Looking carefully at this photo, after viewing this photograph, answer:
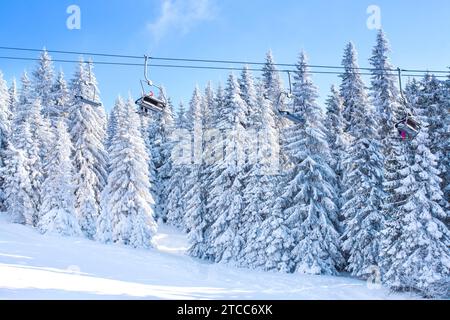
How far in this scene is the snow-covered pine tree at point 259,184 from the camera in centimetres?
2752

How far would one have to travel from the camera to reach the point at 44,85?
164ft

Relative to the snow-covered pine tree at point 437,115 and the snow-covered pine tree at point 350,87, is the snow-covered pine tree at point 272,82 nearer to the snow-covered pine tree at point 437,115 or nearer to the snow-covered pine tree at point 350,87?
the snow-covered pine tree at point 350,87

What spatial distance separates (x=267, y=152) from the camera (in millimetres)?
29562

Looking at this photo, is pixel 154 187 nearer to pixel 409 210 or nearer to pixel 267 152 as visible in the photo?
pixel 267 152

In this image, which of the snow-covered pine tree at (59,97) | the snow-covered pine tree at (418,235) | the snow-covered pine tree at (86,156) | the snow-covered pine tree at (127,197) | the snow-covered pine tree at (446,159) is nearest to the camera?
the snow-covered pine tree at (418,235)

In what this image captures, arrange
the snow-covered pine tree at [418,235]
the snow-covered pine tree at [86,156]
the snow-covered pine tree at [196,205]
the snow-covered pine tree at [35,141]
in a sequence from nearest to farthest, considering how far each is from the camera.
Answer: the snow-covered pine tree at [418,235], the snow-covered pine tree at [196,205], the snow-covered pine tree at [86,156], the snow-covered pine tree at [35,141]

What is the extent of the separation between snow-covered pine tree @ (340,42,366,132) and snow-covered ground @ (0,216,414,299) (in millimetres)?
13949

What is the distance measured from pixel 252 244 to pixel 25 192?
23991 mm

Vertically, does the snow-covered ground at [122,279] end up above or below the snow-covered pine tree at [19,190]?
below

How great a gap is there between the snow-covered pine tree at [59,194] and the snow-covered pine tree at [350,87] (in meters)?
24.8

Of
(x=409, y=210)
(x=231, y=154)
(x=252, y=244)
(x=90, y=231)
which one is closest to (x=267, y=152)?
(x=231, y=154)
